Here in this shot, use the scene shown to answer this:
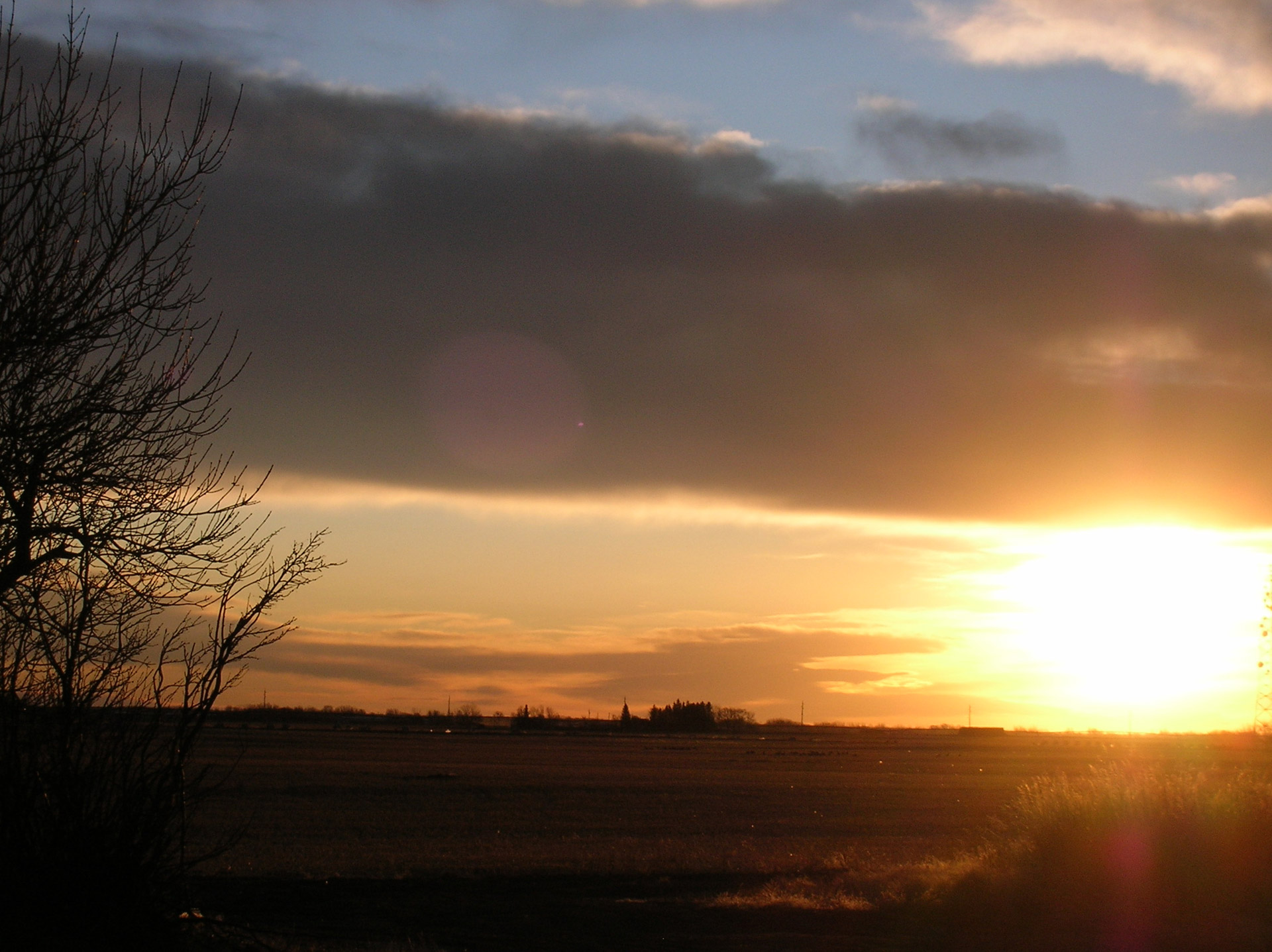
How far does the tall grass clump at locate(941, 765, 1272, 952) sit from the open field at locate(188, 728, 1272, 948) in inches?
91.0

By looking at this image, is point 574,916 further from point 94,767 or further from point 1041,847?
point 94,767

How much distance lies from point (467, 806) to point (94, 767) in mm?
40826

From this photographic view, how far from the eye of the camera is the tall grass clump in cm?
1684

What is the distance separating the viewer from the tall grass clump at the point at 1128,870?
16844 mm

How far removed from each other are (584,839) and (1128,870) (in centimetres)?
1884

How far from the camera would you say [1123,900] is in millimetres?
18797

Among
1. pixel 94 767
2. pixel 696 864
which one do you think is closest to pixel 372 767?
pixel 696 864

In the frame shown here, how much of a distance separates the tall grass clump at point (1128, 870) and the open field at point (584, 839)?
7.59 ft

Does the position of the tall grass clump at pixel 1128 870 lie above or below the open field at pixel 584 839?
above

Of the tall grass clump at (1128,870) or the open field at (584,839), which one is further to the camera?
the open field at (584,839)

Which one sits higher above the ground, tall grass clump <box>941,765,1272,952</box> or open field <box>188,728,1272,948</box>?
tall grass clump <box>941,765,1272,952</box>

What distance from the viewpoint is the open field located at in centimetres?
1888

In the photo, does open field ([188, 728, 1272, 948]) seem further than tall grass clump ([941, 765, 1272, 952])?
Yes

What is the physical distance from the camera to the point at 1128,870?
66.4 feet
